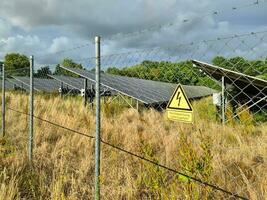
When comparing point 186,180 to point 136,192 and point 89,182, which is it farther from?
point 89,182

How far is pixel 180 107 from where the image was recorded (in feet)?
11.9

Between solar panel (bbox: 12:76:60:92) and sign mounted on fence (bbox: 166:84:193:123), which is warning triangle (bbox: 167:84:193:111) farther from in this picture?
solar panel (bbox: 12:76:60:92)

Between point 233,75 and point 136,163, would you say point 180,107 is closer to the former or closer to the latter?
point 136,163

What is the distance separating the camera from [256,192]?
3.98 meters

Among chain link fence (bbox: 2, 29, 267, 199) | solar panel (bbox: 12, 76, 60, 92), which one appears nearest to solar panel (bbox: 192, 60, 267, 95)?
chain link fence (bbox: 2, 29, 267, 199)

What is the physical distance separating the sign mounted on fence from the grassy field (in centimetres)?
31

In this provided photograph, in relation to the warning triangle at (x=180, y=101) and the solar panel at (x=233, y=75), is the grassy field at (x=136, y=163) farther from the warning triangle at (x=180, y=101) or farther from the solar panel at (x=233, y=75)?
the solar panel at (x=233, y=75)

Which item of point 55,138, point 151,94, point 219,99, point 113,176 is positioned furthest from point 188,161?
point 151,94

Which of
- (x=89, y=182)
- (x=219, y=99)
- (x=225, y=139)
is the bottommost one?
(x=89, y=182)

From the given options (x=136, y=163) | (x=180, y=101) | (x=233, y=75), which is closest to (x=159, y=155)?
(x=136, y=163)

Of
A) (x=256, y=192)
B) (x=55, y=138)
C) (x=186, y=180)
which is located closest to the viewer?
(x=186, y=180)

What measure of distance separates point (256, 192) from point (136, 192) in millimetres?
1365

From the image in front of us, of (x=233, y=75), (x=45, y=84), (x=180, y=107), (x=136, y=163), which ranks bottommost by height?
(x=136, y=163)

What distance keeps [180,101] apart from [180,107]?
0.06 meters
